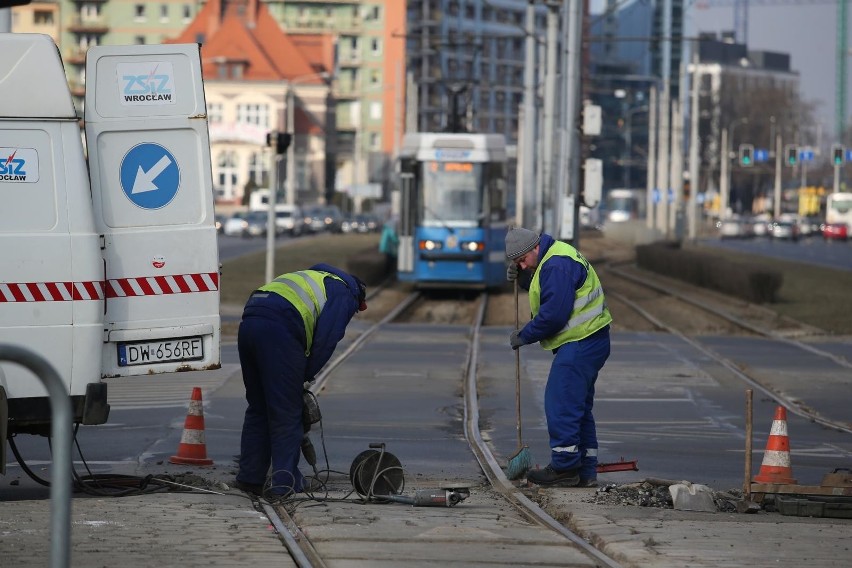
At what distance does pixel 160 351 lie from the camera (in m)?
10.4

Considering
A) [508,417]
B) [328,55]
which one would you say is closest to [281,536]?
[508,417]

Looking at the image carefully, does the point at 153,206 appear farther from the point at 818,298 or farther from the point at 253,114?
the point at 253,114

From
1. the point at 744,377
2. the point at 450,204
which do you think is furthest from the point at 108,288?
the point at 450,204

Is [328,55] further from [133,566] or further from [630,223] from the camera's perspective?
[133,566]

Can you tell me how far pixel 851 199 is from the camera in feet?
366

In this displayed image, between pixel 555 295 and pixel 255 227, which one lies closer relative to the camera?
pixel 555 295

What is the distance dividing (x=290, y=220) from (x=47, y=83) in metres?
78.4

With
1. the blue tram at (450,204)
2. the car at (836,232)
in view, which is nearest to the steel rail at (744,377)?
the blue tram at (450,204)

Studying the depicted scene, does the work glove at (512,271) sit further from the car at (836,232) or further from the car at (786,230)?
the car at (836,232)

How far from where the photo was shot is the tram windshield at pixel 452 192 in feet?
116

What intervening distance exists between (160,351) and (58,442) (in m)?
5.05

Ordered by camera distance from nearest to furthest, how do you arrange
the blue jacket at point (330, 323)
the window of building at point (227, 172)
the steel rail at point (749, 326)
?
1. the blue jacket at point (330, 323)
2. the steel rail at point (749, 326)
3. the window of building at point (227, 172)

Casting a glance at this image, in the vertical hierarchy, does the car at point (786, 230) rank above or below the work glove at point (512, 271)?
below

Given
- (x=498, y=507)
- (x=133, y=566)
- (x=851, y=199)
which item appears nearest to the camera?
(x=133, y=566)
